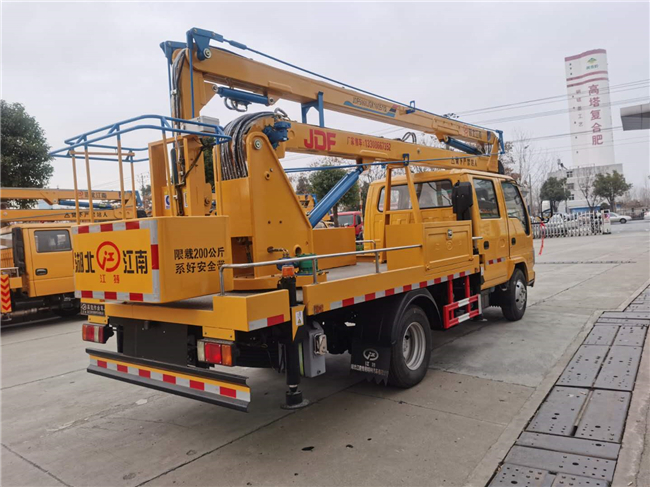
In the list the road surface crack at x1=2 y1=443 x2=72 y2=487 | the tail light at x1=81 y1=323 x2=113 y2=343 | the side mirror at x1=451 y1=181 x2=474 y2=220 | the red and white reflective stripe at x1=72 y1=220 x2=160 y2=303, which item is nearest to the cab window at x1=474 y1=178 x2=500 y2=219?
the side mirror at x1=451 y1=181 x2=474 y2=220

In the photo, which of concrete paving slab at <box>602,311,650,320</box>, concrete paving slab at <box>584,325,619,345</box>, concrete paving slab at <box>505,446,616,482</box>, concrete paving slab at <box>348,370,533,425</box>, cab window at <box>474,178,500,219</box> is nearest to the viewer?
concrete paving slab at <box>505,446,616,482</box>

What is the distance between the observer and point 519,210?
796 cm

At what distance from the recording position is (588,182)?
2192 inches

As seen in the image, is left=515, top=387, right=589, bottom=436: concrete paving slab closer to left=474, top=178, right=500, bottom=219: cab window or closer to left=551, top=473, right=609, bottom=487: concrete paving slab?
left=551, top=473, right=609, bottom=487: concrete paving slab

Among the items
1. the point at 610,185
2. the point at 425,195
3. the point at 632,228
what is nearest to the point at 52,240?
the point at 425,195

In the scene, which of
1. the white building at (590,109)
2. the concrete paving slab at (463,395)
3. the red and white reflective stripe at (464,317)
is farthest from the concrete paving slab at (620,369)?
the white building at (590,109)

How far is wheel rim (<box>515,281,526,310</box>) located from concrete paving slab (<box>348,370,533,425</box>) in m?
3.02

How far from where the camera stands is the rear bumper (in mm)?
3232

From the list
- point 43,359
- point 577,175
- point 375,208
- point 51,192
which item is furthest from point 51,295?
point 577,175

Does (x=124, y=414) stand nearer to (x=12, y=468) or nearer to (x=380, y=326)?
(x=12, y=468)

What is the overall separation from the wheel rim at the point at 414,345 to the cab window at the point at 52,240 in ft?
28.8

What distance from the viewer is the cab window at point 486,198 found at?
6672 mm

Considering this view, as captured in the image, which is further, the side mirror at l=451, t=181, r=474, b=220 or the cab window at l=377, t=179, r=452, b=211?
the cab window at l=377, t=179, r=452, b=211

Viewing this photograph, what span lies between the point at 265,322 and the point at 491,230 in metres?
4.58
